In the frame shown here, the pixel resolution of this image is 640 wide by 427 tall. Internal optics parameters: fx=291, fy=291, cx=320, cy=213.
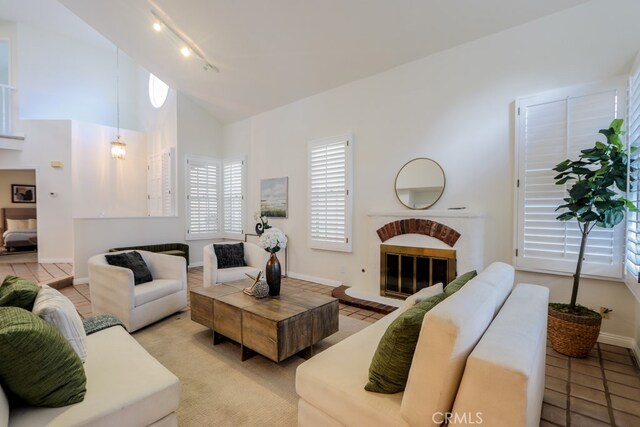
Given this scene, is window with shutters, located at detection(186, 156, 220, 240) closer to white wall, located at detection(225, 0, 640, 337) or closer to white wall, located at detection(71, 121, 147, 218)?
white wall, located at detection(71, 121, 147, 218)

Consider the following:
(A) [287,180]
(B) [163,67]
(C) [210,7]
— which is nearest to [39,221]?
(B) [163,67]

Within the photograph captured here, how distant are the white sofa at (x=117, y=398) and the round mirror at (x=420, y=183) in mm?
3231

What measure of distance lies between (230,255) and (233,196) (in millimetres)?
2519

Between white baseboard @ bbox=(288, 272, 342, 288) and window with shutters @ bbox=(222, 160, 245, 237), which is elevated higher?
window with shutters @ bbox=(222, 160, 245, 237)

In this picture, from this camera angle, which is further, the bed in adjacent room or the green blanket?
the bed in adjacent room

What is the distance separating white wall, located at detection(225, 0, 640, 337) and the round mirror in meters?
0.09

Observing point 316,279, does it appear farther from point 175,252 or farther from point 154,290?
point 175,252

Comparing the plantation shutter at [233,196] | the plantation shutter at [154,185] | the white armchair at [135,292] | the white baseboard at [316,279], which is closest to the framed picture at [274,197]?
the plantation shutter at [233,196]

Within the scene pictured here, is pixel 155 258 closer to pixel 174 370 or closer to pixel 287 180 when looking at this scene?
pixel 174 370

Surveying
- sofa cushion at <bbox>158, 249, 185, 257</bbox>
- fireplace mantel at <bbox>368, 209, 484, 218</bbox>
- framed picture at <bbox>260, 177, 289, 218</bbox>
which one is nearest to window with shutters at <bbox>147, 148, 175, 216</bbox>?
sofa cushion at <bbox>158, 249, 185, 257</bbox>

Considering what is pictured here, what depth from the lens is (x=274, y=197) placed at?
5.59 metres

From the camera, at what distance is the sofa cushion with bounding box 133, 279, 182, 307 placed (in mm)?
3033

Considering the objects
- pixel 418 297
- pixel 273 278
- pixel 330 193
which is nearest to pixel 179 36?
pixel 330 193

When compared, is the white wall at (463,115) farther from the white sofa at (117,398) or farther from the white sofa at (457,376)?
the white sofa at (117,398)
